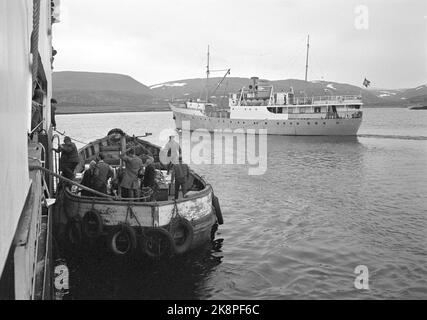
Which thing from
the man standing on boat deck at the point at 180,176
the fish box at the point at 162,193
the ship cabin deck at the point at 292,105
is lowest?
the fish box at the point at 162,193

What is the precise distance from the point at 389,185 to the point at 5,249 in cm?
2410

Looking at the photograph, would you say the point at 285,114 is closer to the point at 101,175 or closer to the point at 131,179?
the point at 131,179

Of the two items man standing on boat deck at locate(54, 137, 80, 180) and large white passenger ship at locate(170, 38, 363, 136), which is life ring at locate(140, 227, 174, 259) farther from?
large white passenger ship at locate(170, 38, 363, 136)

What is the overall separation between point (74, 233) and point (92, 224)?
76 cm

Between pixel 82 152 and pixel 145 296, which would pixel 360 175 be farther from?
pixel 145 296

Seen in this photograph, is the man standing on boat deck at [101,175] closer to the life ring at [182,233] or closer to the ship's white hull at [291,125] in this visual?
the life ring at [182,233]

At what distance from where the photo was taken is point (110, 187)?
13750 millimetres

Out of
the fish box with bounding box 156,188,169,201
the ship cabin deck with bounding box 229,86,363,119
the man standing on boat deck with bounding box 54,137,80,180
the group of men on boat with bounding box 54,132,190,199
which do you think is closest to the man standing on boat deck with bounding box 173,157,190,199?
the group of men on boat with bounding box 54,132,190,199

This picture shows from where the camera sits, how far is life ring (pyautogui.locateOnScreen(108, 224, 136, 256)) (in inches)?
443

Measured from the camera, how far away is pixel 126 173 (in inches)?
470

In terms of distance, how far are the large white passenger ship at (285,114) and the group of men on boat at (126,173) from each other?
44.8 meters

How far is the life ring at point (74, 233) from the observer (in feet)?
38.9

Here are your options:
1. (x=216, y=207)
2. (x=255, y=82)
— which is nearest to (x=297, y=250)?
(x=216, y=207)

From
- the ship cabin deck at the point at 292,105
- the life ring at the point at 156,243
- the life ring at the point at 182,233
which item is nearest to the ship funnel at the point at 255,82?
the ship cabin deck at the point at 292,105
